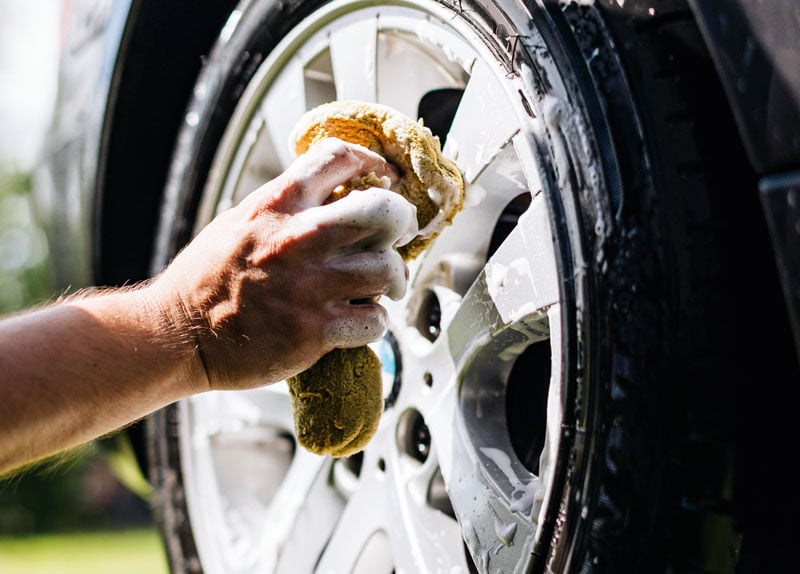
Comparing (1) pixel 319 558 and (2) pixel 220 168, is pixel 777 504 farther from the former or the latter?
(2) pixel 220 168

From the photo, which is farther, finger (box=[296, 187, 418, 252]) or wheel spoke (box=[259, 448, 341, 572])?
wheel spoke (box=[259, 448, 341, 572])

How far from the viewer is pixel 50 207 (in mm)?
2367

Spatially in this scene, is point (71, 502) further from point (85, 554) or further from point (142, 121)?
point (142, 121)

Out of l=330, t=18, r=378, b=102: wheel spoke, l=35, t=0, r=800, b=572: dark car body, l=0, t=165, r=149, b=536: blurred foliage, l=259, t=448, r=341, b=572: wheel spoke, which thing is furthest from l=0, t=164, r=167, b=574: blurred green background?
l=330, t=18, r=378, b=102: wheel spoke

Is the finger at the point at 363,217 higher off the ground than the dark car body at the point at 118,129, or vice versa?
the dark car body at the point at 118,129

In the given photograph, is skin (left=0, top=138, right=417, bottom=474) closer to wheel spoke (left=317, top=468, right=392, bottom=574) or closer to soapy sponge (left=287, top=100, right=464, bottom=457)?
soapy sponge (left=287, top=100, right=464, bottom=457)

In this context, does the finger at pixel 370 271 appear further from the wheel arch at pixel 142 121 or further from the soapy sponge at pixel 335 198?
the wheel arch at pixel 142 121

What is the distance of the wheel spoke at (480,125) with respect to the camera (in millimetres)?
1049

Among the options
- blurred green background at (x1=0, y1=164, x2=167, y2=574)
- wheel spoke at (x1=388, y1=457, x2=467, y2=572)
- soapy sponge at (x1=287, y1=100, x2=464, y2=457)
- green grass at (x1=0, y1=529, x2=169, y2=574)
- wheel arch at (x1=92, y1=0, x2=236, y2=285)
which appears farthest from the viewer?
blurred green background at (x1=0, y1=164, x2=167, y2=574)

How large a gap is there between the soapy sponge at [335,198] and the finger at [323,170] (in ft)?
0.12

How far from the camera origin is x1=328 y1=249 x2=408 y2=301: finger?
95 centimetres

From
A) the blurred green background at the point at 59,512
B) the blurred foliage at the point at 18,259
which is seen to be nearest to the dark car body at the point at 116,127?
the blurred green background at the point at 59,512

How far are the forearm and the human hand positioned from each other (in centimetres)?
3

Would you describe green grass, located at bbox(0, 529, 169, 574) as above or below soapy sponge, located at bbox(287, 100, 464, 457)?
below
